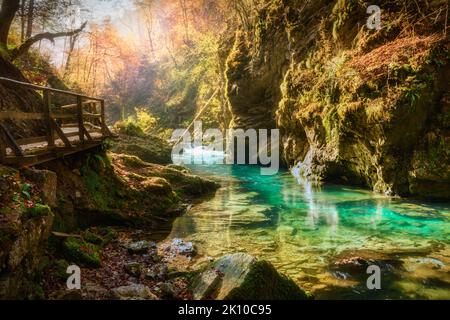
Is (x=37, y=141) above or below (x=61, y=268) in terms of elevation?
above

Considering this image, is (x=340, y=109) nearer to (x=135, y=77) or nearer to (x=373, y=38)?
(x=373, y=38)

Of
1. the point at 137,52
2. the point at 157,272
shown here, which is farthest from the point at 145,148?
the point at 137,52

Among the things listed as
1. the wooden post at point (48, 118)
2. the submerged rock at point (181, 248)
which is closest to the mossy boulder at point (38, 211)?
the wooden post at point (48, 118)

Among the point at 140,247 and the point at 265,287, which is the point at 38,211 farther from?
the point at 265,287

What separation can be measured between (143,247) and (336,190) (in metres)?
10.1

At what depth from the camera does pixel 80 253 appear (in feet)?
21.9

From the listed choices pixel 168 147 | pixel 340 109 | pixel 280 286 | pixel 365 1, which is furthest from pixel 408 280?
pixel 168 147

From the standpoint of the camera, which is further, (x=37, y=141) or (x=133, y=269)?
(x=37, y=141)

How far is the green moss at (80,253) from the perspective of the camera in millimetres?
6611

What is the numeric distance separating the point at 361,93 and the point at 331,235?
661 cm

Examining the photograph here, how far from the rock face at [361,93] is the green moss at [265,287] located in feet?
29.5

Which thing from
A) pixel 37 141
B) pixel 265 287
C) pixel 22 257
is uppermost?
pixel 37 141

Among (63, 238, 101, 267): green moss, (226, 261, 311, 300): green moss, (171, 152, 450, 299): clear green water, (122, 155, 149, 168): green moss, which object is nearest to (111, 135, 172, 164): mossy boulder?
(122, 155, 149, 168): green moss

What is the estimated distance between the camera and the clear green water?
255 inches
